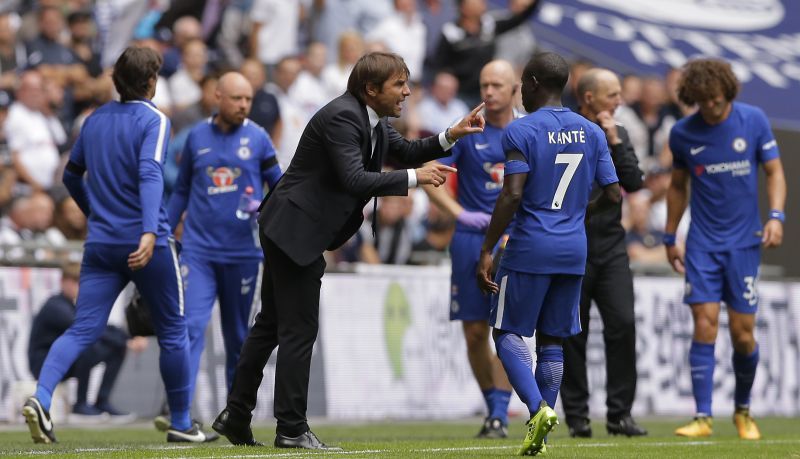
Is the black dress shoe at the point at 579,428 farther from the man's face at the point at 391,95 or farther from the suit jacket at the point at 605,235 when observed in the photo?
the man's face at the point at 391,95

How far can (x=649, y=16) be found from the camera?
2291 centimetres

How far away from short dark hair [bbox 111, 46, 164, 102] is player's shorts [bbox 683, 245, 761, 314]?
423 centimetres

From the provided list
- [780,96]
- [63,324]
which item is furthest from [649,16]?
[63,324]

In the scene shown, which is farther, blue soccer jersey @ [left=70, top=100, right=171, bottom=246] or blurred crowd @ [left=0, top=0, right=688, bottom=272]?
blurred crowd @ [left=0, top=0, right=688, bottom=272]

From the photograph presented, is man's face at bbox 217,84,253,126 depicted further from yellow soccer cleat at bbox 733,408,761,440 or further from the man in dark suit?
yellow soccer cleat at bbox 733,408,761,440

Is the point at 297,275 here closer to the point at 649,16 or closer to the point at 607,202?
the point at 607,202

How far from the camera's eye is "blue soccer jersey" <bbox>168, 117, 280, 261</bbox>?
10.7 meters

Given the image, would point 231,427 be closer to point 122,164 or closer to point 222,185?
point 122,164

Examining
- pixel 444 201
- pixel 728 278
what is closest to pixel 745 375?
pixel 728 278

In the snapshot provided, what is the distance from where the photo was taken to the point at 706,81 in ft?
34.7

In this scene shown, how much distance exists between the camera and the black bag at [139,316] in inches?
380

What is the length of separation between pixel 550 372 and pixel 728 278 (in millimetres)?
2860

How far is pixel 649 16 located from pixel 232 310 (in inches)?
540

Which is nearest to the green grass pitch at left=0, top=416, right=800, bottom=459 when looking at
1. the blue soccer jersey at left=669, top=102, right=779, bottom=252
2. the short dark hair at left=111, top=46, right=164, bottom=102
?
the blue soccer jersey at left=669, top=102, right=779, bottom=252
